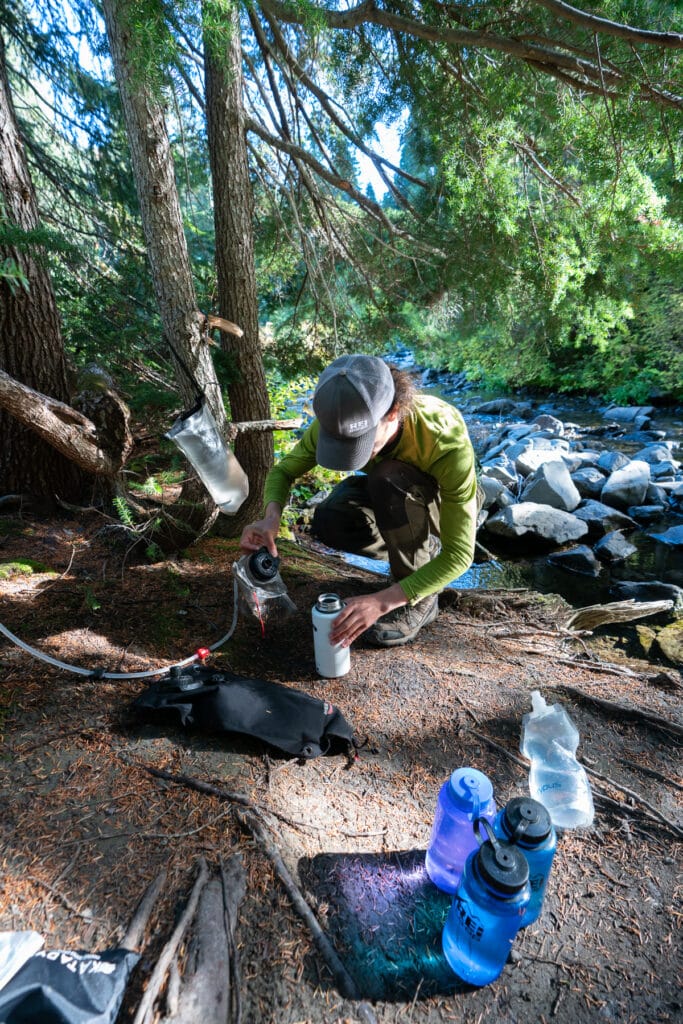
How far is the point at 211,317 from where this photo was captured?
3.04 meters

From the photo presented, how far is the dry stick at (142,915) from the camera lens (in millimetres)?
1229

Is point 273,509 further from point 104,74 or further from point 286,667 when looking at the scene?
point 104,74

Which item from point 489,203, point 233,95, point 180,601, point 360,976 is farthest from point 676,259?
point 360,976

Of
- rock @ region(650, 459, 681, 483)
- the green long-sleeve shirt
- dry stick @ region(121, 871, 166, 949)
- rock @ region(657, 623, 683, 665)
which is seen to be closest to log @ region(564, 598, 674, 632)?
→ rock @ region(657, 623, 683, 665)

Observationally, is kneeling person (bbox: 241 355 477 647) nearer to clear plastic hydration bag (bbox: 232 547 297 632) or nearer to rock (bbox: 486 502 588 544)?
clear plastic hydration bag (bbox: 232 547 297 632)

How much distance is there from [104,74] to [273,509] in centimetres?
453

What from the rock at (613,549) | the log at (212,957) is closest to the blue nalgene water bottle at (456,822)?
the log at (212,957)

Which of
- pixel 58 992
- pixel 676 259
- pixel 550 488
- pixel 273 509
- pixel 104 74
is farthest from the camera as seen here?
pixel 550 488

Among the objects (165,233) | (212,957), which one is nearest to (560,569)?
(165,233)

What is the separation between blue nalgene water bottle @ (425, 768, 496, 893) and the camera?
1438mm

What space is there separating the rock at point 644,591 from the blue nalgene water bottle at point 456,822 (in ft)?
12.3

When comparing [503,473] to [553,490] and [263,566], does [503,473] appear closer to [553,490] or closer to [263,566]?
[553,490]

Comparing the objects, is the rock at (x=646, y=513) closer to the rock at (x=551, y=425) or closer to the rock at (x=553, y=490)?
the rock at (x=553, y=490)

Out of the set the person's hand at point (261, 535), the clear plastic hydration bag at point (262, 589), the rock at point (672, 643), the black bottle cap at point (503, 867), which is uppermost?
the person's hand at point (261, 535)
